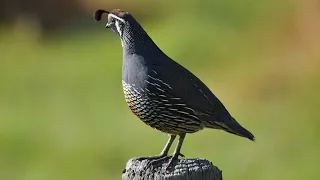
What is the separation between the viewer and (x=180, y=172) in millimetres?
3918

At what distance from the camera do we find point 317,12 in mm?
13414

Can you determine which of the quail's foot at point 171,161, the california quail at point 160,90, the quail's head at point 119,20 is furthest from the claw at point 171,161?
the quail's head at point 119,20

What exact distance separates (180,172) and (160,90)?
964 millimetres

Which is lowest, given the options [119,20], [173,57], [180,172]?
[180,172]

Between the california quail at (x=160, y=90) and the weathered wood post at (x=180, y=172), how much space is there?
0.71m

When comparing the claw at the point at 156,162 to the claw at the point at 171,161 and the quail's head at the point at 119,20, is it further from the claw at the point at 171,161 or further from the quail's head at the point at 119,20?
the quail's head at the point at 119,20

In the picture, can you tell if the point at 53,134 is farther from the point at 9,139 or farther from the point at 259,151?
the point at 259,151

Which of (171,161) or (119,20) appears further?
(119,20)

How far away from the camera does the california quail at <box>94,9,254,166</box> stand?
484 cm

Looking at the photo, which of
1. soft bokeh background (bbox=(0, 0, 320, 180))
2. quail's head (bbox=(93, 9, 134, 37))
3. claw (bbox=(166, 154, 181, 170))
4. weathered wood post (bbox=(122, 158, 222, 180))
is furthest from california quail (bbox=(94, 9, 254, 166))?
soft bokeh background (bbox=(0, 0, 320, 180))

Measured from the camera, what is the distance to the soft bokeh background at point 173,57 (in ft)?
29.9

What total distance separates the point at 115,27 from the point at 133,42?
4.3 inches

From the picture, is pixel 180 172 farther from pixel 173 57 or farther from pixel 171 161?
pixel 173 57

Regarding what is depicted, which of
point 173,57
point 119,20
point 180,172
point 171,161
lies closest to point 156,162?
point 171,161
